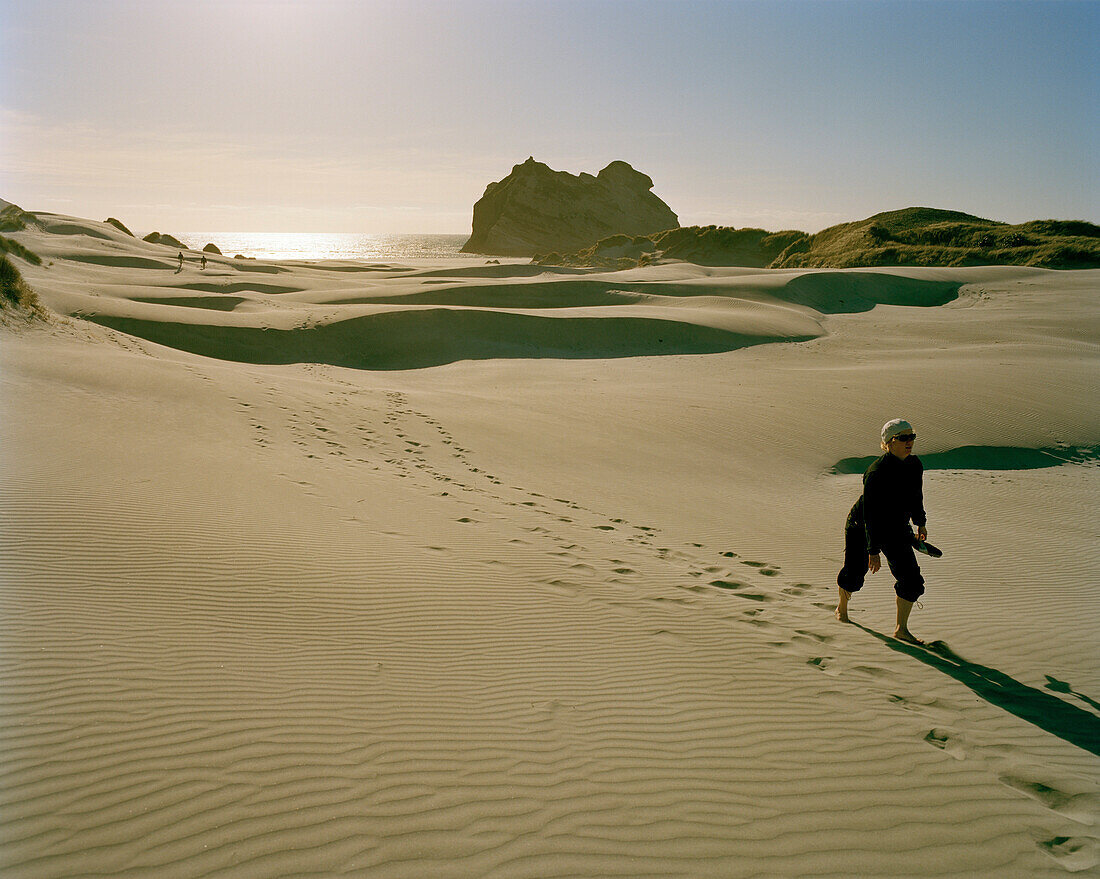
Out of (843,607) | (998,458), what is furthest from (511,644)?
(998,458)

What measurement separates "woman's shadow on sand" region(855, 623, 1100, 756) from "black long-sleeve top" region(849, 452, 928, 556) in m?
0.78

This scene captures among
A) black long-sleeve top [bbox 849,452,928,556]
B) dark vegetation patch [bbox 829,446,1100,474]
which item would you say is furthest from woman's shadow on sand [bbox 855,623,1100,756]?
dark vegetation patch [bbox 829,446,1100,474]

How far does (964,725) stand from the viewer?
4.05 m

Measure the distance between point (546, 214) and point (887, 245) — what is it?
60.8m

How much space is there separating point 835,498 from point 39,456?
9.62 m

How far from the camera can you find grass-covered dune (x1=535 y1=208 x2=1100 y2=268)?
43.5 metres

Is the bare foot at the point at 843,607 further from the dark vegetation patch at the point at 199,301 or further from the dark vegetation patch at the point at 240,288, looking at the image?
the dark vegetation patch at the point at 240,288

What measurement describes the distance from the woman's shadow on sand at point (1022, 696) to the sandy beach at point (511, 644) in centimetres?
3

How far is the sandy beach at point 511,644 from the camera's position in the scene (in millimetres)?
3016

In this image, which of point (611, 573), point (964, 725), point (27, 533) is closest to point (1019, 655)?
point (964, 725)

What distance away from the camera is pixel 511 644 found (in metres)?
4.87

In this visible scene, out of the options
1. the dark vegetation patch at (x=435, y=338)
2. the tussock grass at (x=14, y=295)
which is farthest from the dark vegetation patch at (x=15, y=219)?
the tussock grass at (x=14, y=295)

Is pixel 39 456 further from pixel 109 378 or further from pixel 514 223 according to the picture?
pixel 514 223

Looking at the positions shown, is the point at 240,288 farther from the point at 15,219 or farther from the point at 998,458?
the point at 998,458
